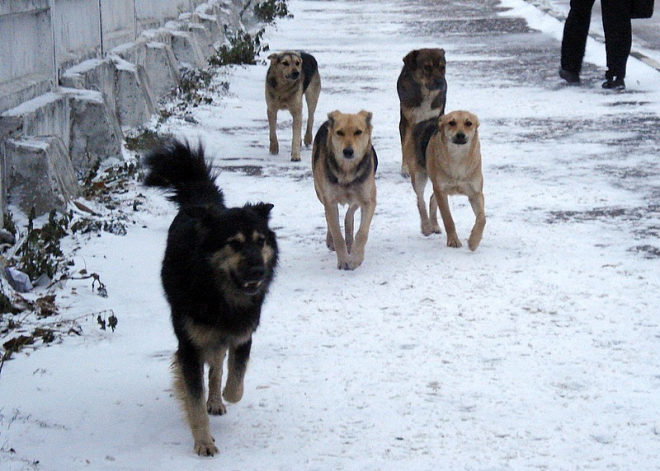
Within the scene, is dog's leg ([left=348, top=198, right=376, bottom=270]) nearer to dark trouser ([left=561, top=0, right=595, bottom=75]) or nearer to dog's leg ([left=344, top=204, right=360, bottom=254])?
dog's leg ([left=344, top=204, right=360, bottom=254])

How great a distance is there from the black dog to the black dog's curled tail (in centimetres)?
63

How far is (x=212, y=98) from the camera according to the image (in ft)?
44.7

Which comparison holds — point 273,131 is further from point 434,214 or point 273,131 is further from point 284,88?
point 434,214

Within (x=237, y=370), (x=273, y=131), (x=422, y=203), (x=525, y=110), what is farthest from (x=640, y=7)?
(x=237, y=370)

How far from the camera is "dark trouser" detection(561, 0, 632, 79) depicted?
12883 millimetres

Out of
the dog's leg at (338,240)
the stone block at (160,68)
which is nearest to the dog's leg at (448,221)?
the dog's leg at (338,240)

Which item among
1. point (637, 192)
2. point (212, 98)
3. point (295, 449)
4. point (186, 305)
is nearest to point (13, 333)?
point (186, 305)

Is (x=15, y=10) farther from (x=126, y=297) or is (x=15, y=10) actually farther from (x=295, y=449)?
(x=295, y=449)

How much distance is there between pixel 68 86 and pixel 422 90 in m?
3.30

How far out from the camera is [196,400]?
4.33 metres

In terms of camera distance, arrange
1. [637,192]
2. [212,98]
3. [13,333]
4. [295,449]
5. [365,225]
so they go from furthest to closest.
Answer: [212,98]
[637,192]
[365,225]
[13,333]
[295,449]

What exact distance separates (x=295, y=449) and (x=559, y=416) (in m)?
1.16

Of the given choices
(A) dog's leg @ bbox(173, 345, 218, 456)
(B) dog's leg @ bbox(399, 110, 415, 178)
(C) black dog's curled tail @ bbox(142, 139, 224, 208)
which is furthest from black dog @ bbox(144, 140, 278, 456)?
(B) dog's leg @ bbox(399, 110, 415, 178)

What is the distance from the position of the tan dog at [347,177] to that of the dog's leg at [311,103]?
409 centimetres
